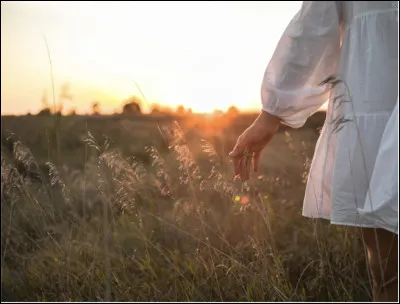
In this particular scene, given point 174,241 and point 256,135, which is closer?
point 256,135

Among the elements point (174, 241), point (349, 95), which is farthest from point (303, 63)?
point (174, 241)

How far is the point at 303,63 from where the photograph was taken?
1.83 m

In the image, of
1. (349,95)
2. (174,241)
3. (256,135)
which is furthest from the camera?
(174,241)

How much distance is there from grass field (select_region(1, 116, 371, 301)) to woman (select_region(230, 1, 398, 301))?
2.07 feet

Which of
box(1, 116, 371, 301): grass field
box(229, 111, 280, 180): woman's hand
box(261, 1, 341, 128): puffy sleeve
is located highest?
box(261, 1, 341, 128): puffy sleeve

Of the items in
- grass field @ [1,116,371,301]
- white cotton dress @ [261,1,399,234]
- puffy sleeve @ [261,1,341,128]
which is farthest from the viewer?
grass field @ [1,116,371,301]

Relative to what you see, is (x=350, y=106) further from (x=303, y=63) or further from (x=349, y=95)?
(x=303, y=63)

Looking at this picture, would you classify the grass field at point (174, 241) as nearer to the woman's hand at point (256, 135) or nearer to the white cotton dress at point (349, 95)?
the woman's hand at point (256, 135)

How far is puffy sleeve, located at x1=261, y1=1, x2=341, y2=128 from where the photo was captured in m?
1.78

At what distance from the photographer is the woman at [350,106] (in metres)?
1.62

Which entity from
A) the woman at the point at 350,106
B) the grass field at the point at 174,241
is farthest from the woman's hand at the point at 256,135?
the grass field at the point at 174,241

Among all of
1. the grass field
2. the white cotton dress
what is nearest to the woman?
the white cotton dress

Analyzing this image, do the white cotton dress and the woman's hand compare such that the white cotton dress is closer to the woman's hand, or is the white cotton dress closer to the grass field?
the woman's hand

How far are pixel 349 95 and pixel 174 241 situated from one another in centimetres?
212
